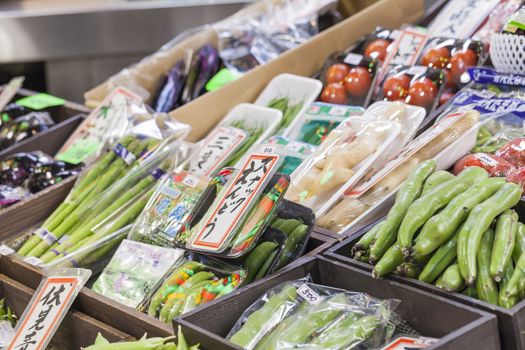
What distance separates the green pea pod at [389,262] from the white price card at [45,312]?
2.84 feet

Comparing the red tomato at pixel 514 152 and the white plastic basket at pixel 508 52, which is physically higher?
the white plastic basket at pixel 508 52

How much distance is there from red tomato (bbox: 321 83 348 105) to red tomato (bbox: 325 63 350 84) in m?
0.07

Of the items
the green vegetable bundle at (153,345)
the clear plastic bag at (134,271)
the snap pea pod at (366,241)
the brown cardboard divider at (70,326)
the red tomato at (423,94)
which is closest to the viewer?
the green vegetable bundle at (153,345)

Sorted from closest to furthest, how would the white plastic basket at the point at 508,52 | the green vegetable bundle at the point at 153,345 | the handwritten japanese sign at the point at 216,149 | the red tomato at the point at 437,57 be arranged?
1. the green vegetable bundle at the point at 153,345
2. the white plastic basket at the point at 508,52
3. the handwritten japanese sign at the point at 216,149
4. the red tomato at the point at 437,57

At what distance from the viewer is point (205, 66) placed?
4.01 meters

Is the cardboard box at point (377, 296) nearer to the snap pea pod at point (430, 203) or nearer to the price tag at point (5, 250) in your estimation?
the snap pea pod at point (430, 203)

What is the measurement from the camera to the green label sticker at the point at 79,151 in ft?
11.4

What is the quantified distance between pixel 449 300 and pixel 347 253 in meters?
0.42

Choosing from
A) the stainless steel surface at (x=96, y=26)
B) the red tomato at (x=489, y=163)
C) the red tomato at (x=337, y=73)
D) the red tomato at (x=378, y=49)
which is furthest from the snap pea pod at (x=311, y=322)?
the stainless steel surface at (x=96, y=26)

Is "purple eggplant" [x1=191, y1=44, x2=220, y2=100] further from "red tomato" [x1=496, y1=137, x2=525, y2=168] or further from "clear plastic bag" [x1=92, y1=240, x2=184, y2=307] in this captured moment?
"red tomato" [x1=496, y1=137, x2=525, y2=168]

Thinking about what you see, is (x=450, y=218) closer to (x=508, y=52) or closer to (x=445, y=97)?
(x=508, y=52)

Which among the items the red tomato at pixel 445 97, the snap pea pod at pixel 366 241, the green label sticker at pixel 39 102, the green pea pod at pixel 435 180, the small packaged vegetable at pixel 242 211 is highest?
the small packaged vegetable at pixel 242 211

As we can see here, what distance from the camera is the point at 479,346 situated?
73.9 inches

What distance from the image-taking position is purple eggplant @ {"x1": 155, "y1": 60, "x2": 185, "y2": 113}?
3897mm
